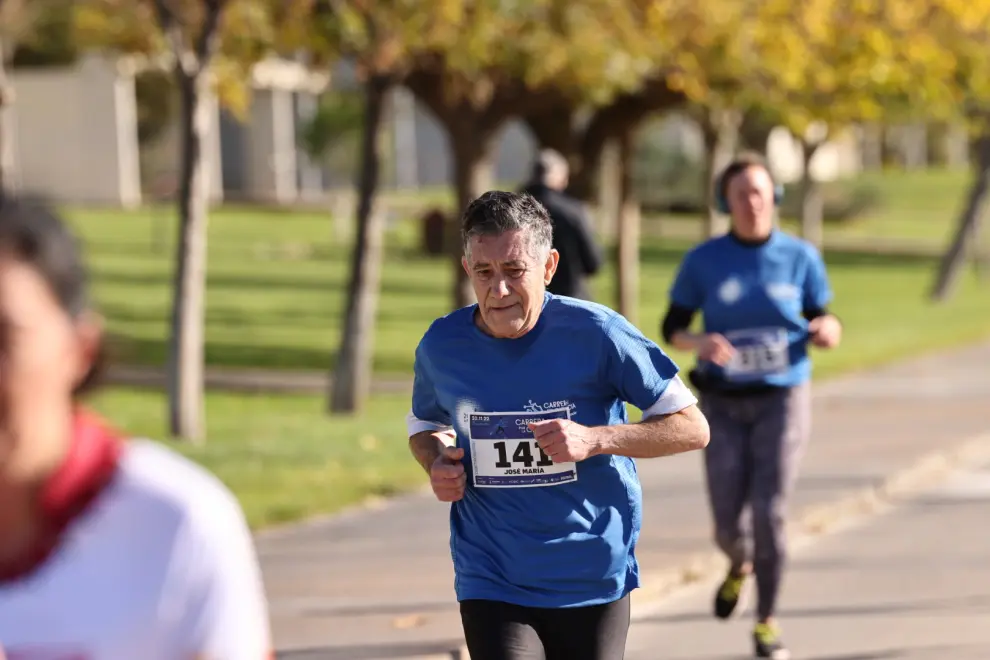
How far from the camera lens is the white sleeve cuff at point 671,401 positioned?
4457mm

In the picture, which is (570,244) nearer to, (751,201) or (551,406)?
(751,201)

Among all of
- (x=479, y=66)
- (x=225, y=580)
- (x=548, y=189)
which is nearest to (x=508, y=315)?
(x=225, y=580)

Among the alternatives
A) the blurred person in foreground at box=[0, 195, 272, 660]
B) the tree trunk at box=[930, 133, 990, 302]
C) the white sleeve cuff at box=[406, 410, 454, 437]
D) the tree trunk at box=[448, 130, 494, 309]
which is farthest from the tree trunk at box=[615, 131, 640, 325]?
the blurred person in foreground at box=[0, 195, 272, 660]

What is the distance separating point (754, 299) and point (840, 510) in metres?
4.04

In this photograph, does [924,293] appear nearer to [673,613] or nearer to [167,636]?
[673,613]

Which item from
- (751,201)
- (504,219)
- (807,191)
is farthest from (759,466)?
(807,191)

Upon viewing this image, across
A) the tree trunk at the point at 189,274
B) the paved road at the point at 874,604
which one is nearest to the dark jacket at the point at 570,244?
the paved road at the point at 874,604

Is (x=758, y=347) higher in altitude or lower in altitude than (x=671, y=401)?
lower

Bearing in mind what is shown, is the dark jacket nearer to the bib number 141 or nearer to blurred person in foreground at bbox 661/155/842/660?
blurred person in foreground at bbox 661/155/842/660

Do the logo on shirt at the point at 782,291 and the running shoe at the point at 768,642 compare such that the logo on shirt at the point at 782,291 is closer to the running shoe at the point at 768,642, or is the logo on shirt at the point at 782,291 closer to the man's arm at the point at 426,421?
the running shoe at the point at 768,642

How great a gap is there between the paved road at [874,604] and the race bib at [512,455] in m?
3.24

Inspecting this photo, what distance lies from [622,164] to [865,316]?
5809 millimetres

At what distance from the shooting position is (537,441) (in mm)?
4312

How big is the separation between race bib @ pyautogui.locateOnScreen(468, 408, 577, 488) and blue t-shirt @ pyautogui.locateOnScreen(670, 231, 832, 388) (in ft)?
9.85
